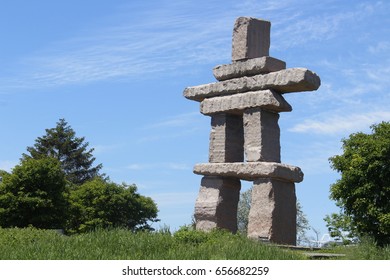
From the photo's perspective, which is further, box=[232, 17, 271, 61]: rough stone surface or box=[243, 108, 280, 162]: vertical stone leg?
box=[232, 17, 271, 61]: rough stone surface

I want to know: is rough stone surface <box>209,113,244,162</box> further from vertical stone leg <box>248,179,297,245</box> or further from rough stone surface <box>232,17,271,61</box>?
rough stone surface <box>232,17,271,61</box>

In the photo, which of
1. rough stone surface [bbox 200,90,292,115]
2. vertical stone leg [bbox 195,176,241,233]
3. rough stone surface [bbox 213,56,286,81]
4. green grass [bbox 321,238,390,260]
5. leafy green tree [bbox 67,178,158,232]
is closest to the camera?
green grass [bbox 321,238,390,260]

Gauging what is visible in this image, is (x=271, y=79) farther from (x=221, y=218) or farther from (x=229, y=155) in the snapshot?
(x=221, y=218)

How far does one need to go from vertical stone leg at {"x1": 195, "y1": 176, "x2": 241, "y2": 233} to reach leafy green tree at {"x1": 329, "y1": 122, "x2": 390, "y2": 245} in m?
3.17

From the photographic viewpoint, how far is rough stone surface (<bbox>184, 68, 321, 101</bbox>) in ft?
52.7

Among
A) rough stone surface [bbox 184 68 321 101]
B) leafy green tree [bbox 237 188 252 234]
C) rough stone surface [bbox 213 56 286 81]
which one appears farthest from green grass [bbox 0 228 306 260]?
leafy green tree [bbox 237 188 252 234]

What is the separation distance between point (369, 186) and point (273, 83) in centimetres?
404

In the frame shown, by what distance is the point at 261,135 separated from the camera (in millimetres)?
16578

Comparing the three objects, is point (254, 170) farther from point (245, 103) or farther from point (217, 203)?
point (245, 103)

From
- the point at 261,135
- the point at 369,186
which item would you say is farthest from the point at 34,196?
the point at 369,186

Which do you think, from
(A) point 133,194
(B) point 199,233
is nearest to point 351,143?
(B) point 199,233

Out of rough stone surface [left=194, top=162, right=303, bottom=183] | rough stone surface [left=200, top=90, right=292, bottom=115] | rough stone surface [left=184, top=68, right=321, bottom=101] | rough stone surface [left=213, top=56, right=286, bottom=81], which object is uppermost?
rough stone surface [left=213, top=56, right=286, bottom=81]

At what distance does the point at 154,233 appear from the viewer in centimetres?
1447

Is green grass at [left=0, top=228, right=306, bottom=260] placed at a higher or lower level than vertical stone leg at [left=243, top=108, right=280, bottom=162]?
lower
